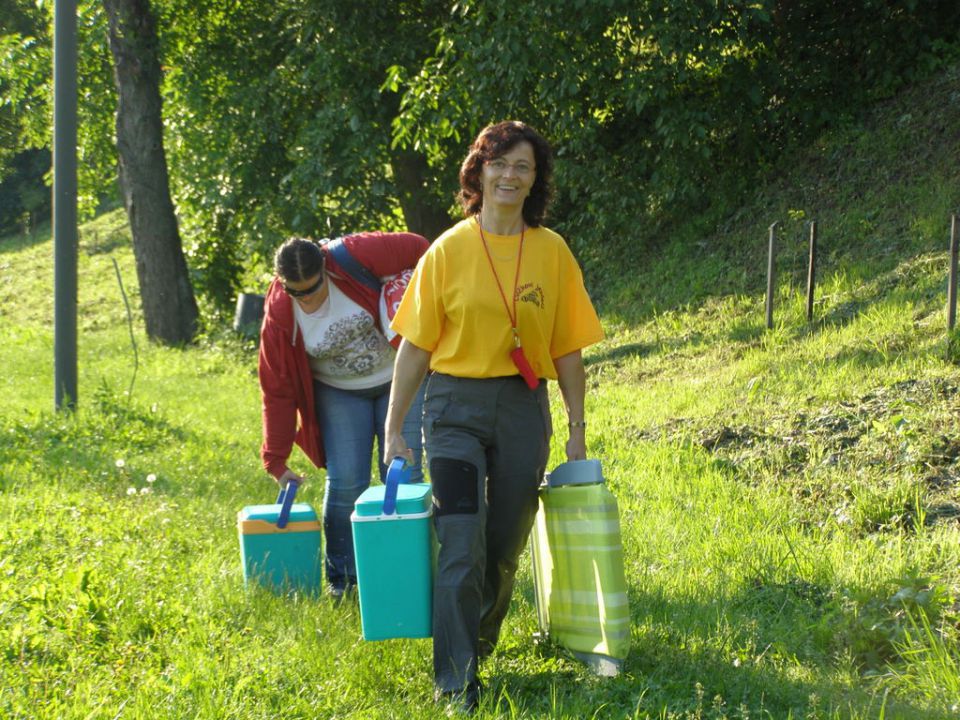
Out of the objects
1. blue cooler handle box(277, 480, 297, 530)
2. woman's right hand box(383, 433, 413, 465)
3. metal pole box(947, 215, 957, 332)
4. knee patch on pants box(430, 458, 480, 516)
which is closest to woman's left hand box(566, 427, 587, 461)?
knee patch on pants box(430, 458, 480, 516)

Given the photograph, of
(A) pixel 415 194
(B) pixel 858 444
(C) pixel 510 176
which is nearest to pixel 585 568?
(C) pixel 510 176

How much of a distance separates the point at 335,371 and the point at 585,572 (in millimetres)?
1757

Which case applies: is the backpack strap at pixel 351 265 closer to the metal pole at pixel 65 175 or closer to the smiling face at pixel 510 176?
the smiling face at pixel 510 176

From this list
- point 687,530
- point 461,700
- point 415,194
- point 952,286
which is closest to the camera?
point 461,700

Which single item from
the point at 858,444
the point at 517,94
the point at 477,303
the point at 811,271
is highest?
the point at 517,94

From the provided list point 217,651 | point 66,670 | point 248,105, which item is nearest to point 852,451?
point 217,651

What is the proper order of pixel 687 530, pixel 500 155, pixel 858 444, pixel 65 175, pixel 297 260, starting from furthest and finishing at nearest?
1. pixel 65 175
2. pixel 858 444
3. pixel 687 530
4. pixel 297 260
5. pixel 500 155

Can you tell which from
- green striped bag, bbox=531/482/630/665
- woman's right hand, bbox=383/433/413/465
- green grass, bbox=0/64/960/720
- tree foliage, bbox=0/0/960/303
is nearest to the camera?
green grass, bbox=0/64/960/720

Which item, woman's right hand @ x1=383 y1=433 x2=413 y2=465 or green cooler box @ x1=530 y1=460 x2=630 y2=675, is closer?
green cooler box @ x1=530 y1=460 x2=630 y2=675

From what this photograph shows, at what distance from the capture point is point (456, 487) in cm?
426

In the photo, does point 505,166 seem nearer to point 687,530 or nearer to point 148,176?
point 687,530

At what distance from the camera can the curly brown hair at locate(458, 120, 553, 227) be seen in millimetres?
4359

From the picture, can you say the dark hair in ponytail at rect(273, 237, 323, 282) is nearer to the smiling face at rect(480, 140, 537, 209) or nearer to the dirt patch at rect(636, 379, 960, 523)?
the smiling face at rect(480, 140, 537, 209)

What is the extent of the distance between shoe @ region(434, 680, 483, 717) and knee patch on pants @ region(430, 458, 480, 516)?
587 mm
